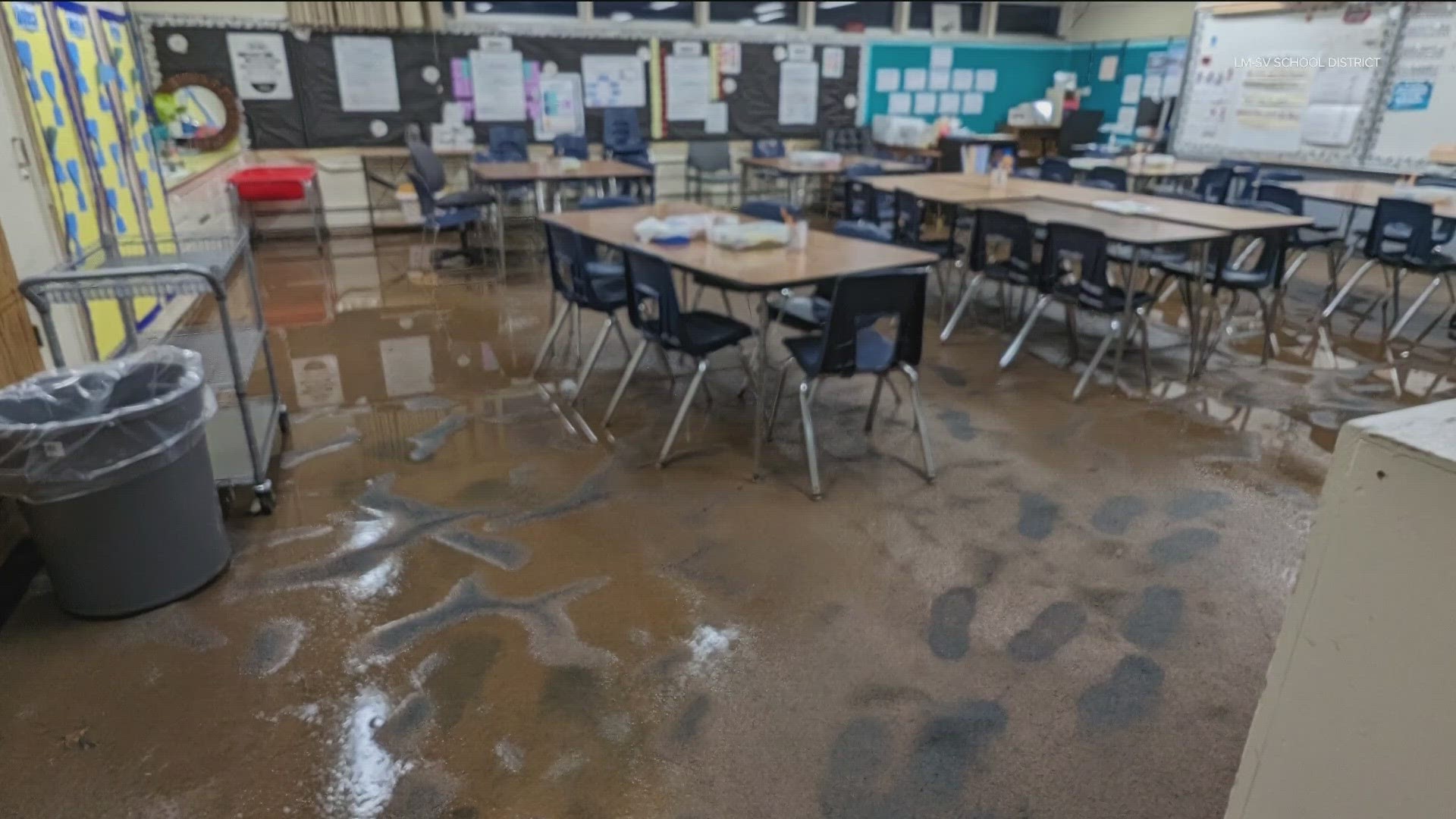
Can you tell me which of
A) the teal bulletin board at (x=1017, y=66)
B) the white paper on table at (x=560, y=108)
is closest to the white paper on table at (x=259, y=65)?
the white paper on table at (x=560, y=108)

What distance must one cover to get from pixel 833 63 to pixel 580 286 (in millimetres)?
7012

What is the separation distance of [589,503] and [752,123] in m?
7.53

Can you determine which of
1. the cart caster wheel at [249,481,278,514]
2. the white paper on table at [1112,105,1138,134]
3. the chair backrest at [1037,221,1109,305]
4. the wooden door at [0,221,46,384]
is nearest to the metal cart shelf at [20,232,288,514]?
the cart caster wheel at [249,481,278,514]

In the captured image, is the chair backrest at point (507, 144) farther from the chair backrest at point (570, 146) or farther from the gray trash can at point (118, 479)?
the gray trash can at point (118, 479)

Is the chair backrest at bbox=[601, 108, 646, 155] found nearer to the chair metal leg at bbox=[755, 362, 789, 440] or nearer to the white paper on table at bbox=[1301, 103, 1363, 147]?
the chair metal leg at bbox=[755, 362, 789, 440]

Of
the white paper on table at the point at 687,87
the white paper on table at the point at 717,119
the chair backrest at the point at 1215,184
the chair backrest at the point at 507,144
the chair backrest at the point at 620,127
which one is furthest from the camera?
the white paper on table at the point at 717,119

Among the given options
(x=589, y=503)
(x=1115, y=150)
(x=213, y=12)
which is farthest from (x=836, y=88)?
(x=589, y=503)

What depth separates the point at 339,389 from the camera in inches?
165

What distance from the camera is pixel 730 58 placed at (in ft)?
30.5

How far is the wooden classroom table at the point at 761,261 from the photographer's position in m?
3.13

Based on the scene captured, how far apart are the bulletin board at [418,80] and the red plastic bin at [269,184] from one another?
0.87 metres

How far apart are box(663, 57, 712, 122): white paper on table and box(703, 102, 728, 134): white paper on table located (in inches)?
2.2

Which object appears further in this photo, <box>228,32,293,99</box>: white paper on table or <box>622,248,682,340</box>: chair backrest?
<box>228,32,293,99</box>: white paper on table

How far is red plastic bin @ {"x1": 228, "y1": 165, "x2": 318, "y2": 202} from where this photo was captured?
702cm
